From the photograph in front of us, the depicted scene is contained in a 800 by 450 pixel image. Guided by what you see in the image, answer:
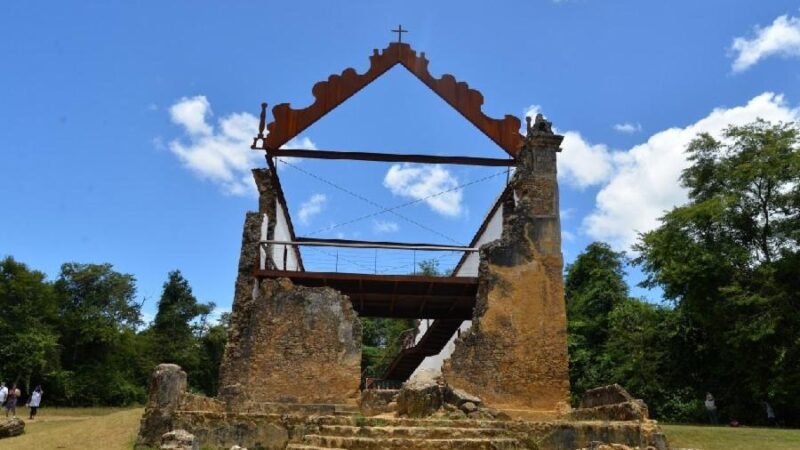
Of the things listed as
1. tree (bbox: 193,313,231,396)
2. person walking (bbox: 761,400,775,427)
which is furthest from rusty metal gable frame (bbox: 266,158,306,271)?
tree (bbox: 193,313,231,396)

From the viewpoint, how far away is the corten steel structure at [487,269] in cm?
1577

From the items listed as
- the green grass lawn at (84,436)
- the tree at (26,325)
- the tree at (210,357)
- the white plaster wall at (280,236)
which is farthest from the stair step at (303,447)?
the tree at (210,357)

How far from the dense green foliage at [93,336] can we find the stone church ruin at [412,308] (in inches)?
1024

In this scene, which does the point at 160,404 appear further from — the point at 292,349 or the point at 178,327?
the point at 178,327

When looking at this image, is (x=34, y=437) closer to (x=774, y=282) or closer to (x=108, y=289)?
(x=774, y=282)

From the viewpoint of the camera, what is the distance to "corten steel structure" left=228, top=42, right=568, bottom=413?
15.8 metres

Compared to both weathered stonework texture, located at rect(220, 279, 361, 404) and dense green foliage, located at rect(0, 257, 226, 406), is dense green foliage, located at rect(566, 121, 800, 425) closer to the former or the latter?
weathered stonework texture, located at rect(220, 279, 361, 404)

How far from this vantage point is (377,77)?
18.8m

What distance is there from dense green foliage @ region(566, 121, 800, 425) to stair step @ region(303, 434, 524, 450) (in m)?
13.3

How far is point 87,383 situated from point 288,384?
30.8 metres

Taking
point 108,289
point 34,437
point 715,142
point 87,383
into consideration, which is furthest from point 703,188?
point 108,289

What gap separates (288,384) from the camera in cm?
1563

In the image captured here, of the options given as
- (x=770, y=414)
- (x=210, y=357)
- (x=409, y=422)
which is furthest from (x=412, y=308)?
(x=210, y=357)

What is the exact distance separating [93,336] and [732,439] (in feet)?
133
